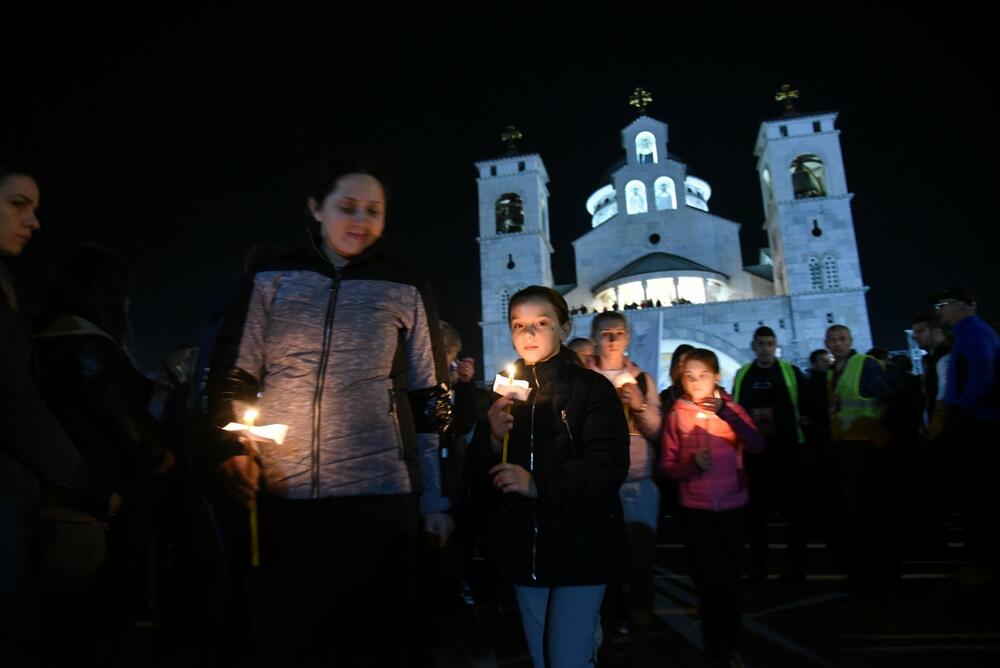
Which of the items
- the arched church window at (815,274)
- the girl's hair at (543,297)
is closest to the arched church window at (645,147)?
the arched church window at (815,274)

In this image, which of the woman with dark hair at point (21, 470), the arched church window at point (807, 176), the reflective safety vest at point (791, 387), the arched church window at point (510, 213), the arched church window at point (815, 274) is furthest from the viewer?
the arched church window at point (510, 213)

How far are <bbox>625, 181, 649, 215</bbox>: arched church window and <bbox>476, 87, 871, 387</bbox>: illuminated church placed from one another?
9 cm

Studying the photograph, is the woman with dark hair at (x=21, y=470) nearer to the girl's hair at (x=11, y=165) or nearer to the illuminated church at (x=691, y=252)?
the girl's hair at (x=11, y=165)

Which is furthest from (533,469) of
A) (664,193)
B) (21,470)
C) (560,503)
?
(664,193)

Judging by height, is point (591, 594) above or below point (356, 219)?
below

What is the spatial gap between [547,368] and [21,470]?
178 cm

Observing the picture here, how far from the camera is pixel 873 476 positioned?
517cm

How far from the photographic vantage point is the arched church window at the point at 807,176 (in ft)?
117

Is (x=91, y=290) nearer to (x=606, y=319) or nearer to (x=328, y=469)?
(x=328, y=469)

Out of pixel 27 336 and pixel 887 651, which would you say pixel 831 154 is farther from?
pixel 27 336

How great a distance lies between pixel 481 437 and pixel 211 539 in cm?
198

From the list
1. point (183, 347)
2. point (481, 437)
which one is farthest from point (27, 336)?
point (183, 347)

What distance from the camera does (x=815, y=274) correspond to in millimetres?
33625

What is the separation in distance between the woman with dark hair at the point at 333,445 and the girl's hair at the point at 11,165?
40.3 inches
